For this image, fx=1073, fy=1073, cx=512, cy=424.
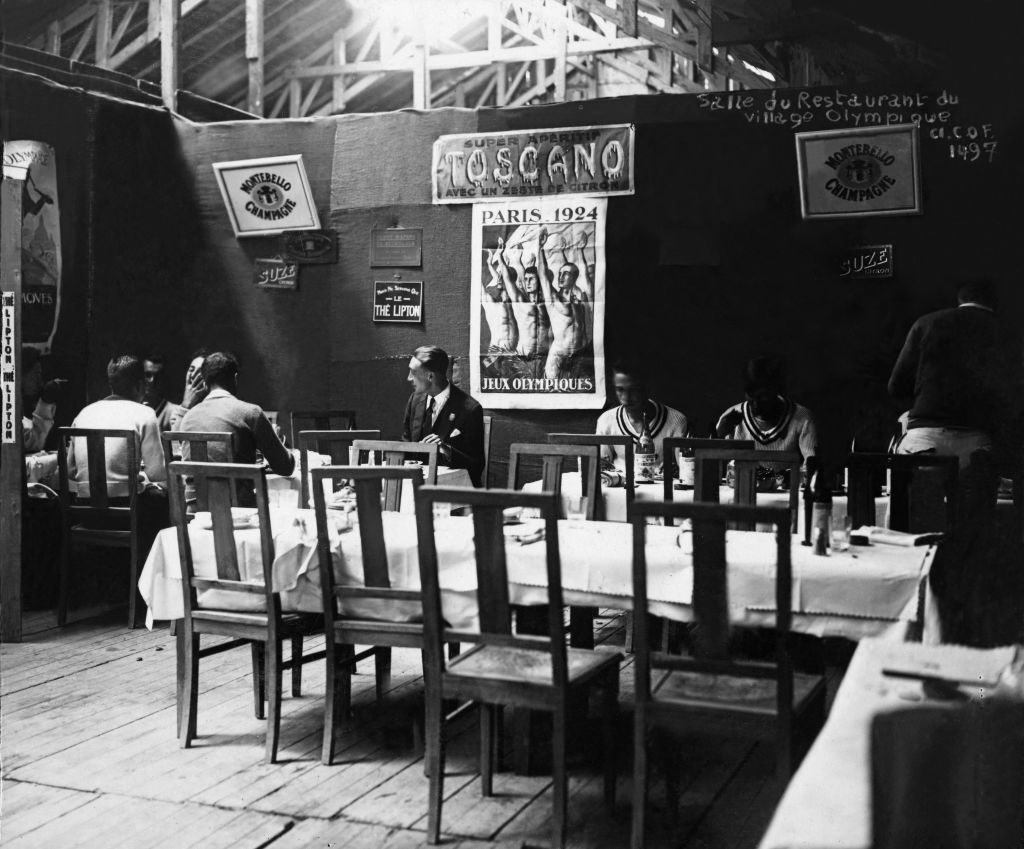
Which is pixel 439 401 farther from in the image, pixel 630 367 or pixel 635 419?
pixel 630 367

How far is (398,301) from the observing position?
7.29m

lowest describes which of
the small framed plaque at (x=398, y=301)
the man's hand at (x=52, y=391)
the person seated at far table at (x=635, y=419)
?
the person seated at far table at (x=635, y=419)

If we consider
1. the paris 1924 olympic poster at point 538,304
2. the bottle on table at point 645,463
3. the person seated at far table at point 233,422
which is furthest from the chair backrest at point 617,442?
the paris 1924 olympic poster at point 538,304

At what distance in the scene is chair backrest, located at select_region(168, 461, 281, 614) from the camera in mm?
3484

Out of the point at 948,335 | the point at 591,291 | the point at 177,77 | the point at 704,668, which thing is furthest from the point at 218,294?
the point at 704,668

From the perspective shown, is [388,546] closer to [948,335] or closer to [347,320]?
[948,335]

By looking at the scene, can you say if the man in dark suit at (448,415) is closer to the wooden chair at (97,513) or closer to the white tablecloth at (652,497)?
the white tablecloth at (652,497)

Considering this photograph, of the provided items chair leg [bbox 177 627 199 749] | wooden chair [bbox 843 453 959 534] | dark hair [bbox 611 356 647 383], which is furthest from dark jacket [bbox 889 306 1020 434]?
chair leg [bbox 177 627 199 749]

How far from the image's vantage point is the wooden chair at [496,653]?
280 cm

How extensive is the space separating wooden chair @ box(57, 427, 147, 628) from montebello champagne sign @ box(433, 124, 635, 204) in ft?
9.03

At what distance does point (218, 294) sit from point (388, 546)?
4.76m

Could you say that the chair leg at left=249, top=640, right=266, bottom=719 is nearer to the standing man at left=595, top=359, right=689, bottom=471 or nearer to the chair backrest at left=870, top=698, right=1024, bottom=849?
the standing man at left=595, top=359, right=689, bottom=471

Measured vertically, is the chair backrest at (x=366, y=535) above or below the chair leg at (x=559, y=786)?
above

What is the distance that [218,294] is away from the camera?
25.6 ft
